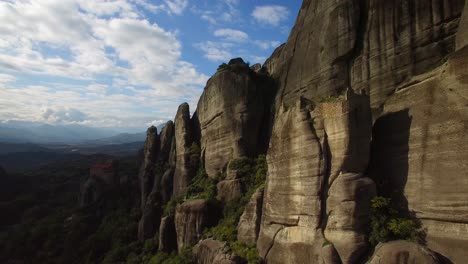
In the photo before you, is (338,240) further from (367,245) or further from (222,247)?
(222,247)

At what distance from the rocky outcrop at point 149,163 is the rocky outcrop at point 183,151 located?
22.8 ft

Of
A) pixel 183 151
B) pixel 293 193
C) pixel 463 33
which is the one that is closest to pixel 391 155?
pixel 293 193

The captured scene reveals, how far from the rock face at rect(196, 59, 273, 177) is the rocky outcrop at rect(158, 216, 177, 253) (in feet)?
22.5

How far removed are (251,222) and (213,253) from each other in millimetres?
3923

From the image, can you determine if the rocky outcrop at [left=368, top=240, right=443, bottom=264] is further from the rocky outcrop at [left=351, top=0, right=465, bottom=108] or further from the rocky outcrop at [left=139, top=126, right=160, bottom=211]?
the rocky outcrop at [left=139, top=126, right=160, bottom=211]

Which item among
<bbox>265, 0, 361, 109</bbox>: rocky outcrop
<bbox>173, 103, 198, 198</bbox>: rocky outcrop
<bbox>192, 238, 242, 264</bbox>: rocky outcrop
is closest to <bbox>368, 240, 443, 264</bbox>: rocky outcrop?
<bbox>192, 238, 242, 264</bbox>: rocky outcrop

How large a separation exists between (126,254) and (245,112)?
22.0 metres

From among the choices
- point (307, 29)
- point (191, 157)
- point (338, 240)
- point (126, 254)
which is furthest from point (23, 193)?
point (338, 240)

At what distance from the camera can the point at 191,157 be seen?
144 ft

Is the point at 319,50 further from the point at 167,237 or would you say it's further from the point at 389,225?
the point at 167,237

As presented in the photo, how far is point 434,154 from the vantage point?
19406 millimetres

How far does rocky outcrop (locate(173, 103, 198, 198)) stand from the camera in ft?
142

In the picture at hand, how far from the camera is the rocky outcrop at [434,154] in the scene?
18094mm

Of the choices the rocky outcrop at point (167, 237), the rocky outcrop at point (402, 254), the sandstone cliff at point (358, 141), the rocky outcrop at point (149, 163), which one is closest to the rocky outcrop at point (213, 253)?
the sandstone cliff at point (358, 141)
